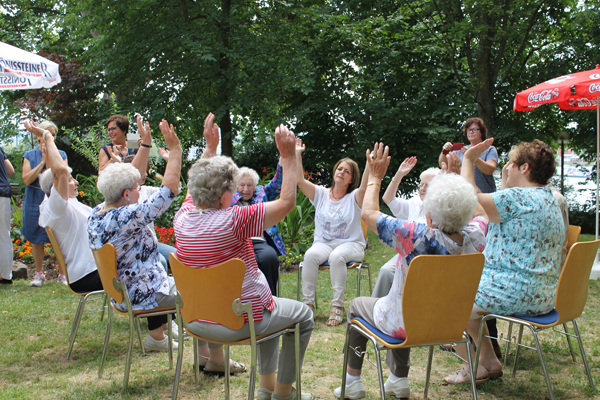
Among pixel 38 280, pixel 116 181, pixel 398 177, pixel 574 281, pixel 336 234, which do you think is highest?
pixel 398 177

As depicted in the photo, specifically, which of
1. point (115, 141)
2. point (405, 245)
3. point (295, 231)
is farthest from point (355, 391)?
point (295, 231)

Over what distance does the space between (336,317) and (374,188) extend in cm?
223

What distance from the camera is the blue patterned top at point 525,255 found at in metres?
2.66

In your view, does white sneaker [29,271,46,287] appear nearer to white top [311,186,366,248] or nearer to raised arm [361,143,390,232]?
white top [311,186,366,248]

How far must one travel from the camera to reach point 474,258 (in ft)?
7.34

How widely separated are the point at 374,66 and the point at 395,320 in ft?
32.5

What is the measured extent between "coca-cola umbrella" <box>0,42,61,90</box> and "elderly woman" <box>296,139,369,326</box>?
2.80 m

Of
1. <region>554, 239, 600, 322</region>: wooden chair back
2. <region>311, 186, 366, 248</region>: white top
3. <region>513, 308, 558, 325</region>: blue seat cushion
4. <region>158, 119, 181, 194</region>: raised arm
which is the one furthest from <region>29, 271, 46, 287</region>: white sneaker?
<region>554, 239, 600, 322</region>: wooden chair back

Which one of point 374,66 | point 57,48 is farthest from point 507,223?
point 57,48

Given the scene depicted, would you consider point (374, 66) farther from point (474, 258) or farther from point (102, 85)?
point (474, 258)

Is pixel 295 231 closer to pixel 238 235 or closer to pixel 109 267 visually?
pixel 109 267

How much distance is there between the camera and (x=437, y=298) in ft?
7.37

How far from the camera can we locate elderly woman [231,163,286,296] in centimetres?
401

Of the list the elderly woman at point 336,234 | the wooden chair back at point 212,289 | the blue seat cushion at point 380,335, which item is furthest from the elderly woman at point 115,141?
the blue seat cushion at point 380,335
